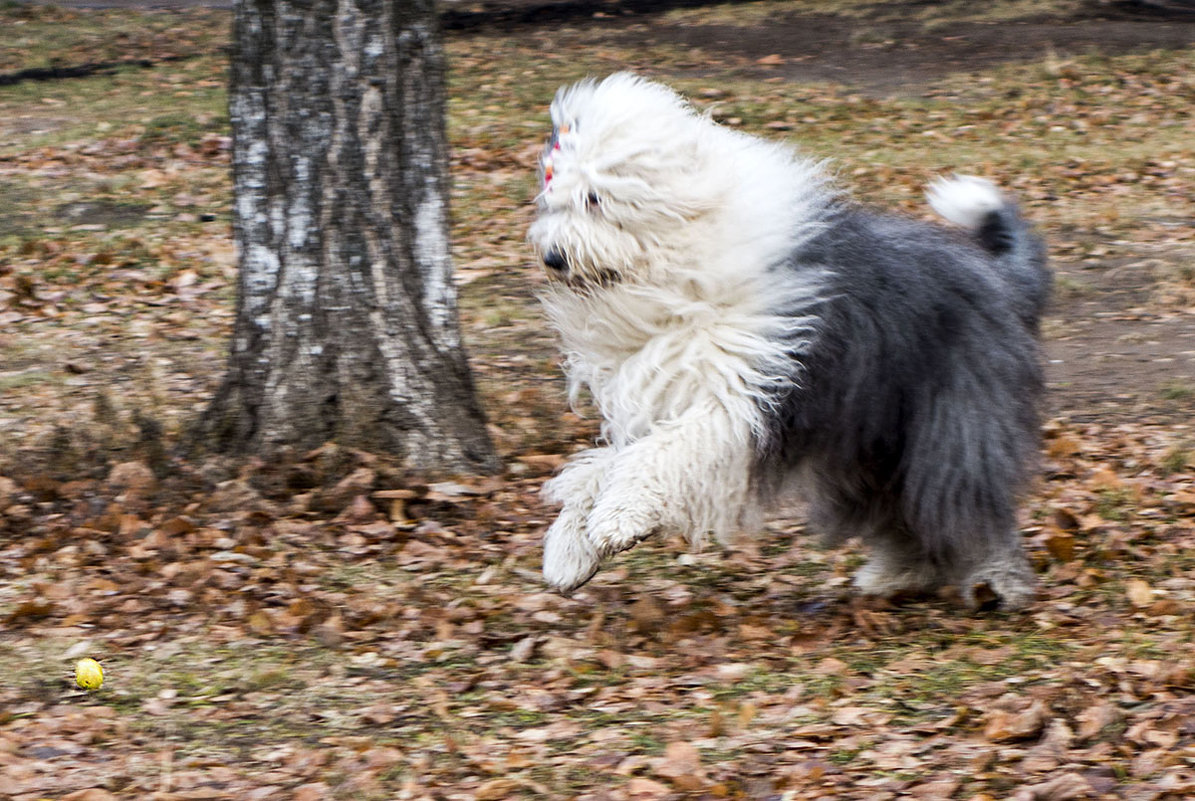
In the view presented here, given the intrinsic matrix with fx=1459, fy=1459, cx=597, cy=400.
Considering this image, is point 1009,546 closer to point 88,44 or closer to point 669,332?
point 669,332

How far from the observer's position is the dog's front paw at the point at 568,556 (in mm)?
4238

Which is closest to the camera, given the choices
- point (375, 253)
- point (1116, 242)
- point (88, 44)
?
point (375, 253)

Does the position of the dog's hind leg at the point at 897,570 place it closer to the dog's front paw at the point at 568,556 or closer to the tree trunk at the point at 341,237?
the dog's front paw at the point at 568,556

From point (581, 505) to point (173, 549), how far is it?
1.45 meters

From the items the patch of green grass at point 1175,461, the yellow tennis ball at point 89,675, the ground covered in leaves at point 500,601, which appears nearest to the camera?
the ground covered in leaves at point 500,601

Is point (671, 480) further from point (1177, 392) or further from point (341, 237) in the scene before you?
point (1177, 392)

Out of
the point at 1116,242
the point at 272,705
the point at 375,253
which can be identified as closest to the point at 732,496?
the point at 272,705

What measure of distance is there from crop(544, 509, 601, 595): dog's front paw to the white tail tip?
4.89ft

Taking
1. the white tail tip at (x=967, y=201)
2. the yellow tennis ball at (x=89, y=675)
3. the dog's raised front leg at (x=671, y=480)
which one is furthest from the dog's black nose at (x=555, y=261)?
the yellow tennis ball at (x=89, y=675)

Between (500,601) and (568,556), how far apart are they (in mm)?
337

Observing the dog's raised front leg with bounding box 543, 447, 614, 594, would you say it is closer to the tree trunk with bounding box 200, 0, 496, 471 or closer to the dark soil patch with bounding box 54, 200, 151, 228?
the tree trunk with bounding box 200, 0, 496, 471

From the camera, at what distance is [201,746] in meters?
3.58

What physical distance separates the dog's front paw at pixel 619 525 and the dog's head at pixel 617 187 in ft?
2.04

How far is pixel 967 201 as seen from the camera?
4469 millimetres
